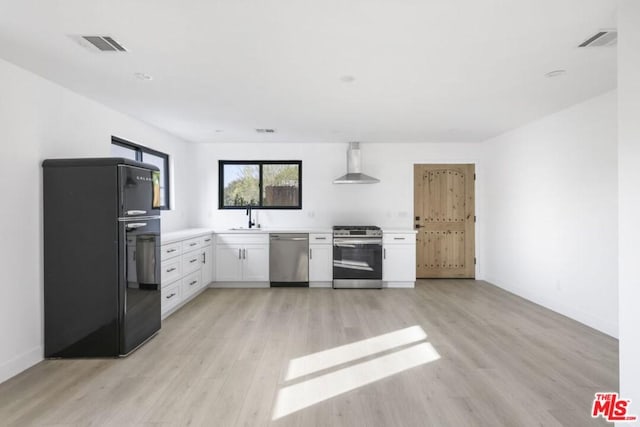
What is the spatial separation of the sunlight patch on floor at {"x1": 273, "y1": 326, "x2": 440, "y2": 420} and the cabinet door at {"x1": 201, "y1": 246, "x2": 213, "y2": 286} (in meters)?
2.75

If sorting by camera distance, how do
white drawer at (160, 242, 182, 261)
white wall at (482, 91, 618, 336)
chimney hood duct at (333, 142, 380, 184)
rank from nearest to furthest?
white wall at (482, 91, 618, 336), white drawer at (160, 242, 182, 261), chimney hood duct at (333, 142, 380, 184)

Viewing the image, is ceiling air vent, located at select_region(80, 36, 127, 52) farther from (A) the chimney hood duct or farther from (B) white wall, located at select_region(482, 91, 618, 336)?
(B) white wall, located at select_region(482, 91, 618, 336)

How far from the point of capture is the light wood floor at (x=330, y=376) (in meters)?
2.05

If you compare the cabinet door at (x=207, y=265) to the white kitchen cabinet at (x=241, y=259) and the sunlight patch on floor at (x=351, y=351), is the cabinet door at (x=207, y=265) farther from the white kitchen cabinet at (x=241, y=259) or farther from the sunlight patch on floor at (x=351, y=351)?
the sunlight patch on floor at (x=351, y=351)

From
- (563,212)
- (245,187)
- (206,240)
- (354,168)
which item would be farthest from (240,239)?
(563,212)

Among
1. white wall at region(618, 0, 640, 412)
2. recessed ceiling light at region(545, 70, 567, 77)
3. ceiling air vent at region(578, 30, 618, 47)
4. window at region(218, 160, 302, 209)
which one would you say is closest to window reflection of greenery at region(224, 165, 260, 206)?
window at region(218, 160, 302, 209)

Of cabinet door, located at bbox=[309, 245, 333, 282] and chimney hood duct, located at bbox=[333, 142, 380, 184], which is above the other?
chimney hood duct, located at bbox=[333, 142, 380, 184]

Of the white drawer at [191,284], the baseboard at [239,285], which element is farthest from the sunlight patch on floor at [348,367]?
A: the baseboard at [239,285]

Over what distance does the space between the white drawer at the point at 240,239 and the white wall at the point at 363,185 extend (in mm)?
613

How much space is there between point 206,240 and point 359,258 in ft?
7.98

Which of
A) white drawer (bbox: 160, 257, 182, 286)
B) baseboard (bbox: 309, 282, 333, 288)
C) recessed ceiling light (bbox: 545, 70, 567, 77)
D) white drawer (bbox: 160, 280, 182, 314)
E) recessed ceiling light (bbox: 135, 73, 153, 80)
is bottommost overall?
baseboard (bbox: 309, 282, 333, 288)

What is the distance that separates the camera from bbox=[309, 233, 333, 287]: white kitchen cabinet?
5.44 meters

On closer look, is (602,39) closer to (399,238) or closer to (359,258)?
(399,238)

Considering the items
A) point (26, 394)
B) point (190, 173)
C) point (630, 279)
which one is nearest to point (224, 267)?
A: point (190, 173)
